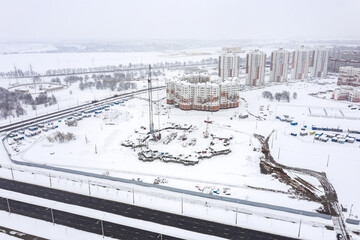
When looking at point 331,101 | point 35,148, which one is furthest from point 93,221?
point 331,101

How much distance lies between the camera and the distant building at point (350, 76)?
86688 mm

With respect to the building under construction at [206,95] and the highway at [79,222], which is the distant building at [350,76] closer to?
the building under construction at [206,95]

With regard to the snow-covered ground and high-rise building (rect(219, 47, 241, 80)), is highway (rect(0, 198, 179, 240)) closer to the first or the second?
the snow-covered ground

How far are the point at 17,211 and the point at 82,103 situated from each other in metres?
48.7

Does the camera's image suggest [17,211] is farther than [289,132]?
No

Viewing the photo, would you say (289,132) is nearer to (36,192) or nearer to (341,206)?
(341,206)

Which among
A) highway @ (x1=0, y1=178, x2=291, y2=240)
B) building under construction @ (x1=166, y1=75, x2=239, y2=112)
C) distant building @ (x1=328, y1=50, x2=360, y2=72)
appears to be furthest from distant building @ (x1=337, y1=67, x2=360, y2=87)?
highway @ (x1=0, y1=178, x2=291, y2=240)

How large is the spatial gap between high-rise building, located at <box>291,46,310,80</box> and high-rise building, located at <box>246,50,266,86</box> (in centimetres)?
1925

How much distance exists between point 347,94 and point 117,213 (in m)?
72.9

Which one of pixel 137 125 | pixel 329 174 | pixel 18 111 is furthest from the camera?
pixel 18 111

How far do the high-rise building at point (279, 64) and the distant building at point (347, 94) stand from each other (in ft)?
88.7

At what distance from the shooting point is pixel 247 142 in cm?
4525

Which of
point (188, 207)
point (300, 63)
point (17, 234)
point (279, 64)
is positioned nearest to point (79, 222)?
point (17, 234)

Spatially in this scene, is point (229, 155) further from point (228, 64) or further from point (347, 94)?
point (228, 64)
